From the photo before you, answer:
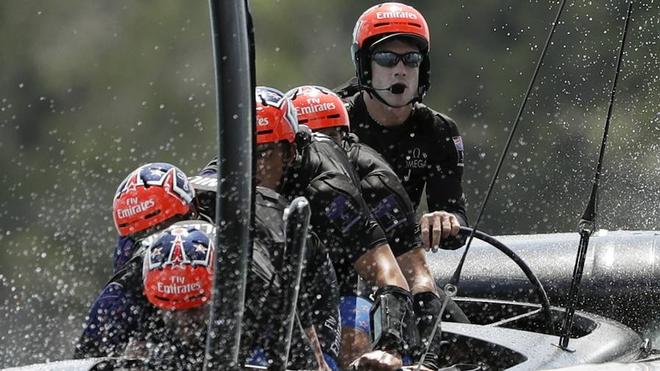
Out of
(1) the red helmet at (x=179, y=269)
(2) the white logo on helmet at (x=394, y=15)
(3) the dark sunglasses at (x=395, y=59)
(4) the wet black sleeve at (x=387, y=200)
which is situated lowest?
(1) the red helmet at (x=179, y=269)

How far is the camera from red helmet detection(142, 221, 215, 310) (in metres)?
4.19

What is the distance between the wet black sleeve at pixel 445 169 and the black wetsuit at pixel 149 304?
1536mm

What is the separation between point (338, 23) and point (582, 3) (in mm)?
3288

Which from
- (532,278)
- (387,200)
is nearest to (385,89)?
(387,200)

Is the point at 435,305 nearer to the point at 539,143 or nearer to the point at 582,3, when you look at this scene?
the point at 539,143

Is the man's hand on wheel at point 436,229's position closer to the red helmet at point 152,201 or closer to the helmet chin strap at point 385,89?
the helmet chin strap at point 385,89

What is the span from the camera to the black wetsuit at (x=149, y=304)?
4242 millimetres

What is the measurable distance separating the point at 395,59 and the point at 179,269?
2.13m

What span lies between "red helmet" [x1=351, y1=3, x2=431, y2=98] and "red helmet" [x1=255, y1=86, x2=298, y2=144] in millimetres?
1232

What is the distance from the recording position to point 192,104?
19172 millimetres

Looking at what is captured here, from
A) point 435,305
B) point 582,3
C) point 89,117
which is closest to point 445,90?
point 582,3

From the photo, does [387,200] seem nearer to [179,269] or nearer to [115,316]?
[115,316]

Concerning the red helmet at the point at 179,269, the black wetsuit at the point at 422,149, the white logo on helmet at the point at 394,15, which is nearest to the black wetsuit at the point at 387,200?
the black wetsuit at the point at 422,149

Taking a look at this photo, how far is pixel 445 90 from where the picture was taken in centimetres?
1778
